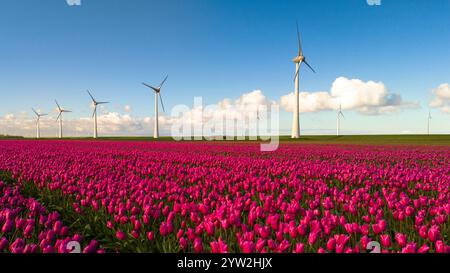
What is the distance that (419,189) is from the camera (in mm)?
7586

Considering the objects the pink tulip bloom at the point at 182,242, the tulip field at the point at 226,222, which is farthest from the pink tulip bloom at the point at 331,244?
the pink tulip bloom at the point at 182,242

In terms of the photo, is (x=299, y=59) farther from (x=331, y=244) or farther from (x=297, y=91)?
(x=331, y=244)

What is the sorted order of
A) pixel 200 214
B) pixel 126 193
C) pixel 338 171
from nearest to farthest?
pixel 200 214
pixel 126 193
pixel 338 171

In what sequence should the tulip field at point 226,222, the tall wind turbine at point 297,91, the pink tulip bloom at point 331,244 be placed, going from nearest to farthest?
the pink tulip bloom at point 331,244 < the tulip field at point 226,222 < the tall wind turbine at point 297,91

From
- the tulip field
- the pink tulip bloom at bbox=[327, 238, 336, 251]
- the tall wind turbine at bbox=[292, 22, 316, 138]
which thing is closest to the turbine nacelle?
the tall wind turbine at bbox=[292, 22, 316, 138]

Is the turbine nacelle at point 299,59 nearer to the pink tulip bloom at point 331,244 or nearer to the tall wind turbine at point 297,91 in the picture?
the tall wind turbine at point 297,91
